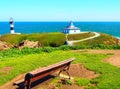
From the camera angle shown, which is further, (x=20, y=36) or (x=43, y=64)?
(x=20, y=36)

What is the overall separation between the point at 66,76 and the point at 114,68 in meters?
3.51

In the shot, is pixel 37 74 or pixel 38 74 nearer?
pixel 37 74

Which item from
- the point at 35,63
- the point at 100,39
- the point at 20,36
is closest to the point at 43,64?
the point at 35,63

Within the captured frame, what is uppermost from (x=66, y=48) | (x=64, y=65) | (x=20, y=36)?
(x=64, y=65)

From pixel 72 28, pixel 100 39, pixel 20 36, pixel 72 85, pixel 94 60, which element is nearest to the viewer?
pixel 72 85

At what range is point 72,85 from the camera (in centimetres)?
1152

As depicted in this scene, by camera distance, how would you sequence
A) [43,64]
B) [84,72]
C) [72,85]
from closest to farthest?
[72,85] < [84,72] < [43,64]

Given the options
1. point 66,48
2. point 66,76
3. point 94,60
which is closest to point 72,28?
point 66,48

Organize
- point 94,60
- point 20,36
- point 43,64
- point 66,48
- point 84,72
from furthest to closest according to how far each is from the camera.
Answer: point 20,36, point 66,48, point 94,60, point 43,64, point 84,72

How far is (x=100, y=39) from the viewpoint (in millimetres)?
58938

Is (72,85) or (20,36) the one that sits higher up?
(72,85)

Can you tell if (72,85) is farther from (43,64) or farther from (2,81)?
(43,64)

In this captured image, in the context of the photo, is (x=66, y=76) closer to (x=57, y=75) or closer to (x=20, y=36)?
(x=57, y=75)

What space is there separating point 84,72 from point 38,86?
387cm
